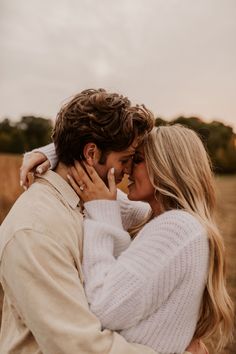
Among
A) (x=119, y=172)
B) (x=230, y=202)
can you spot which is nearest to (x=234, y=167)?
(x=230, y=202)

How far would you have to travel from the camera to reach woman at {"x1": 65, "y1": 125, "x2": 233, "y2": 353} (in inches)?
82.2

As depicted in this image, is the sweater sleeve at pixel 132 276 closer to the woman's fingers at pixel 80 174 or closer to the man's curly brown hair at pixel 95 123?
the woman's fingers at pixel 80 174

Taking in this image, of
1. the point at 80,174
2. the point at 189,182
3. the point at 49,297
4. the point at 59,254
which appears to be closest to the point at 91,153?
the point at 80,174

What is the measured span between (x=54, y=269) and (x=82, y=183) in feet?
1.64

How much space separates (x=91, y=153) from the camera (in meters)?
2.40

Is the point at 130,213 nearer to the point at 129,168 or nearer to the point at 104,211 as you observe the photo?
the point at 129,168

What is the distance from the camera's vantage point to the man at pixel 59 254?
6.48ft

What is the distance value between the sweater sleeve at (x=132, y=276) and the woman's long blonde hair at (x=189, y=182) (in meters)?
0.22

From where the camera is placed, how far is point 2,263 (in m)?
2.02

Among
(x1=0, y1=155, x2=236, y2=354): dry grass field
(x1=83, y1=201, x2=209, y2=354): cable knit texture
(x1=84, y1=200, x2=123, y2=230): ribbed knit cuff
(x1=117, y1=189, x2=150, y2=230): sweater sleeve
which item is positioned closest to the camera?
(x1=83, y1=201, x2=209, y2=354): cable knit texture

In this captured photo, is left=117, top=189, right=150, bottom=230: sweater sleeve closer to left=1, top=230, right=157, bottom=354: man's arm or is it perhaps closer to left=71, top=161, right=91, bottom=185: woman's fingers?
left=71, top=161, right=91, bottom=185: woman's fingers

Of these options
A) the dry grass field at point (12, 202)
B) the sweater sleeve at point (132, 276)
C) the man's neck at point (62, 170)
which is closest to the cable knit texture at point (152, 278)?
the sweater sleeve at point (132, 276)

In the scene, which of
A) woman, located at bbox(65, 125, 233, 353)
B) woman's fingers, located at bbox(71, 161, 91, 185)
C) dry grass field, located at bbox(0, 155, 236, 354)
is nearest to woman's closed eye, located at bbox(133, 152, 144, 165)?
woman, located at bbox(65, 125, 233, 353)

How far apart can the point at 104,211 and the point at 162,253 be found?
0.34 metres
